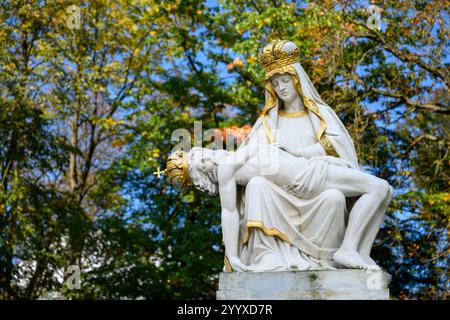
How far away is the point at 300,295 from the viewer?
21.7ft

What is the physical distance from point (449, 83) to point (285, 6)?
3.52 meters

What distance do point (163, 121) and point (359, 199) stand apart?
33.2 feet

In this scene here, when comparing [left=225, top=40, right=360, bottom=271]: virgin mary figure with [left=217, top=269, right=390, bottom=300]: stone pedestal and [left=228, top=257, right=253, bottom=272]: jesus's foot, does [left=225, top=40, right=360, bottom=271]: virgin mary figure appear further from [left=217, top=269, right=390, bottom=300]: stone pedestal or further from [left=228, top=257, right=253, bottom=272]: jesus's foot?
[left=217, top=269, right=390, bottom=300]: stone pedestal

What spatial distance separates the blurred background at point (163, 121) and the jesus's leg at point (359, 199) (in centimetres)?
586

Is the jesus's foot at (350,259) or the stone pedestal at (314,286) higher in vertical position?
the jesus's foot at (350,259)

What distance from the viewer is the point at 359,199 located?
7.12m

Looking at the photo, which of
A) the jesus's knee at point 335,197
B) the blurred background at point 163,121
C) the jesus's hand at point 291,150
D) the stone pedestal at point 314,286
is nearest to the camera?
the stone pedestal at point 314,286

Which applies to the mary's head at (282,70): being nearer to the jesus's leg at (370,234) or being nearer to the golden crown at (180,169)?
the golden crown at (180,169)

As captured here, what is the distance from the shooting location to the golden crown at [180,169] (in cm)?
776

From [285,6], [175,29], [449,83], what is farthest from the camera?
[175,29]

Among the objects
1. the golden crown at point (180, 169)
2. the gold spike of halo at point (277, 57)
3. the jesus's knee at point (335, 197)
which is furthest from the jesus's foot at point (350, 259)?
the gold spike of halo at point (277, 57)

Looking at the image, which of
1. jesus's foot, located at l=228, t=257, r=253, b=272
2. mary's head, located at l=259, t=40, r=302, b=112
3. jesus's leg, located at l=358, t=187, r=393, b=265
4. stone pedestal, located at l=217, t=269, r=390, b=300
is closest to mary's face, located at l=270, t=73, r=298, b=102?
mary's head, located at l=259, t=40, r=302, b=112
